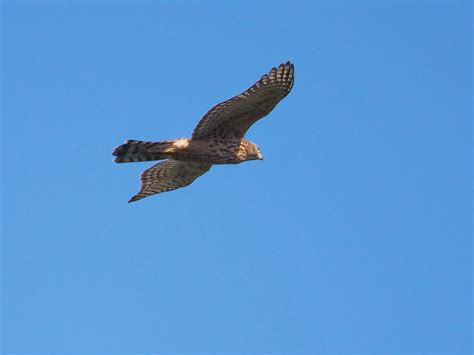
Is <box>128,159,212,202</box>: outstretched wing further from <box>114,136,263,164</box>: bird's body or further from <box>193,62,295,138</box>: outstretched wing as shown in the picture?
<box>193,62,295,138</box>: outstretched wing

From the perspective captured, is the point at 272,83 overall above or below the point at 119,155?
above

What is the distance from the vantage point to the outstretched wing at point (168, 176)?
19016 millimetres

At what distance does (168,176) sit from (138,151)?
2.45 meters

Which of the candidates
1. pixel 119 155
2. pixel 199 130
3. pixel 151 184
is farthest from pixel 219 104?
pixel 151 184

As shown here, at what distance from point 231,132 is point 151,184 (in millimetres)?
2434

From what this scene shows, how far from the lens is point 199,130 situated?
17453 mm

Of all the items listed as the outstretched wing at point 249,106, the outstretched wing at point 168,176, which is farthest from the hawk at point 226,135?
the outstretched wing at point 168,176

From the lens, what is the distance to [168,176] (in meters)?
19.4

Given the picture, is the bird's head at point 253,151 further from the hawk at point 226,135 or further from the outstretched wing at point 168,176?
the outstretched wing at point 168,176

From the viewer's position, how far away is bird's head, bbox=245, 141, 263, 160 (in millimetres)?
17922

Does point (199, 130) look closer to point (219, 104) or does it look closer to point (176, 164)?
point (219, 104)

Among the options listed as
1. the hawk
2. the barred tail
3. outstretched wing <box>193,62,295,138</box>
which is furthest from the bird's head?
the barred tail

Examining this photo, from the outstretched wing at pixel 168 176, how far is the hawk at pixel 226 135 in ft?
2.17

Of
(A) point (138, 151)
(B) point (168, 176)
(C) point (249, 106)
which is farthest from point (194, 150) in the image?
(B) point (168, 176)
